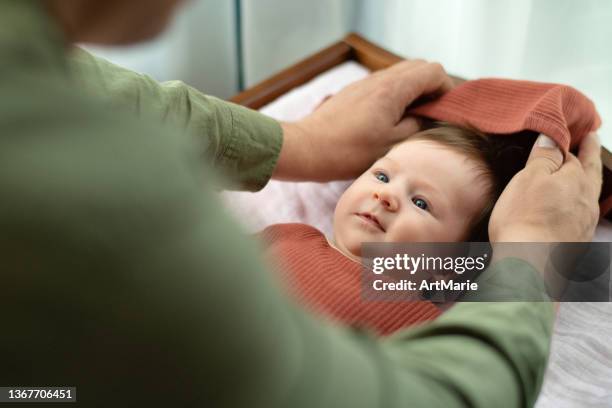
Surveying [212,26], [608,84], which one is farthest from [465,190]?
[212,26]

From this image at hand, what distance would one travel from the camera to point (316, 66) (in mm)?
1535

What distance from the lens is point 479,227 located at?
1.02m

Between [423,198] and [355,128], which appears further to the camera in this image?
[355,128]

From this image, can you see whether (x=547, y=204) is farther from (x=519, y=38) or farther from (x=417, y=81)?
(x=519, y=38)

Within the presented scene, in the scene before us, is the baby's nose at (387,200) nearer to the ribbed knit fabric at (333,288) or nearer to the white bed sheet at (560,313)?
the ribbed knit fabric at (333,288)

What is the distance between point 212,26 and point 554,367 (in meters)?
1.32

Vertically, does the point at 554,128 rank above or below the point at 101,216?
below

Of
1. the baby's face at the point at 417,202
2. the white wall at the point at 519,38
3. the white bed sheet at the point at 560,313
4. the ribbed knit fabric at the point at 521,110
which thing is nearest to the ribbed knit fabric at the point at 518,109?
the ribbed knit fabric at the point at 521,110

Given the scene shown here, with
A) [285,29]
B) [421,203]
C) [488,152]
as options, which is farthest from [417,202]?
[285,29]

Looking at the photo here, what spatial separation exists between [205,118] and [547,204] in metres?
0.50

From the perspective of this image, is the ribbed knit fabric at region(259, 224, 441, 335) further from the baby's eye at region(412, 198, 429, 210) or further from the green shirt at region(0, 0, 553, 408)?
the green shirt at region(0, 0, 553, 408)

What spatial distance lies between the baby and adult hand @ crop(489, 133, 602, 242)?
0.10 metres

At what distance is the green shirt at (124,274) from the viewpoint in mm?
317

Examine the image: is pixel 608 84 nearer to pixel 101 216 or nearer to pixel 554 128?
pixel 554 128
